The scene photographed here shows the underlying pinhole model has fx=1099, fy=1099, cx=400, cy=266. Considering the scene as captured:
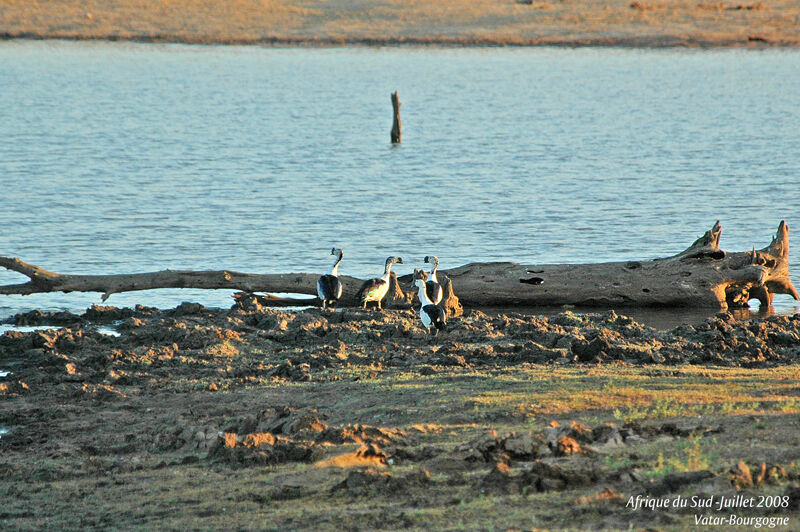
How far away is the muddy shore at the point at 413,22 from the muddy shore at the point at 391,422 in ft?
189

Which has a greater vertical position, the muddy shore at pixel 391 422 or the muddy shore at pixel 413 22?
the muddy shore at pixel 413 22

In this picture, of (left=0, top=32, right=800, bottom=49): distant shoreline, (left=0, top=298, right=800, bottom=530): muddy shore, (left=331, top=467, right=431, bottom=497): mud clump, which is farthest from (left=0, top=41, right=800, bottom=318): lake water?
(left=331, top=467, right=431, bottom=497): mud clump

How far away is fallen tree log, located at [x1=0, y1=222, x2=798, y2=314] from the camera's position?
1783 centimetres

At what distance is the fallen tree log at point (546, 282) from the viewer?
17.8m

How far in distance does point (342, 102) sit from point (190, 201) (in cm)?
2603

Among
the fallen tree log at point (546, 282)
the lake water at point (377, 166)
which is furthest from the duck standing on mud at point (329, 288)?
the lake water at point (377, 166)

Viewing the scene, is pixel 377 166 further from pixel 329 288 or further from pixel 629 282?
pixel 329 288

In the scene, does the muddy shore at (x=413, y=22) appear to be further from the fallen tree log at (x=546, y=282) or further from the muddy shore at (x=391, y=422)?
the muddy shore at (x=391, y=422)

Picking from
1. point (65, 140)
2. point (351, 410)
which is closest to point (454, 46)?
point (65, 140)

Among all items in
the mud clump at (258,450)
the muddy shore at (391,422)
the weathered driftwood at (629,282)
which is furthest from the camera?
the weathered driftwood at (629,282)

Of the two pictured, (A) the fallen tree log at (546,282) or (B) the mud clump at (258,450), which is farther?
(A) the fallen tree log at (546,282)

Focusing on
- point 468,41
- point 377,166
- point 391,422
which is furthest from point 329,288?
point 468,41

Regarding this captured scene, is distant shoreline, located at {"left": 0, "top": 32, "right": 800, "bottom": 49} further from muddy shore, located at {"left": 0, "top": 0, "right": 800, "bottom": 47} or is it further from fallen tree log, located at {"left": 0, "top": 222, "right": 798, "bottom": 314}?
fallen tree log, located at {"left": 0, "top": 222, "right": 798, "bottom": 314}

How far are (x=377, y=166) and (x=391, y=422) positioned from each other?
25.4 meters
